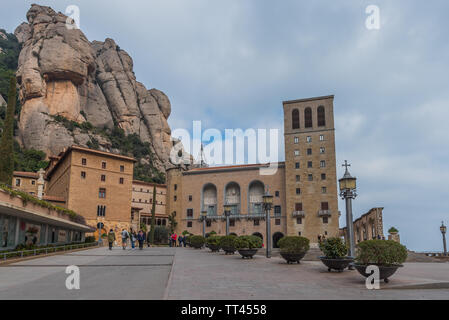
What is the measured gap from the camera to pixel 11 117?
1010 inches

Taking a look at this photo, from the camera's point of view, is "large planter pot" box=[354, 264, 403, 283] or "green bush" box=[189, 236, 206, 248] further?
"green bush" box=[189, 236, 206, 248]

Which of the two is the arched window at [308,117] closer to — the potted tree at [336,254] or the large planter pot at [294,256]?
the large planter pot at [294,256]

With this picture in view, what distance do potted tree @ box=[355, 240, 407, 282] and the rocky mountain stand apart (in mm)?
72278

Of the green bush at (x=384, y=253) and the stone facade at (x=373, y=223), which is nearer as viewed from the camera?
the green bush at (x=384, y=253)

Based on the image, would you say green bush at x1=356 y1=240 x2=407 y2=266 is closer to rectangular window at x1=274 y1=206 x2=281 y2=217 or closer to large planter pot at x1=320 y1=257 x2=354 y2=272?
large planter pot at x1=320 y1=257 x2=354 y2=272

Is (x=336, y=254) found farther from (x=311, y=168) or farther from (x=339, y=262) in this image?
(x=311, y=168)

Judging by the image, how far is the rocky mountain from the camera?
232 ft

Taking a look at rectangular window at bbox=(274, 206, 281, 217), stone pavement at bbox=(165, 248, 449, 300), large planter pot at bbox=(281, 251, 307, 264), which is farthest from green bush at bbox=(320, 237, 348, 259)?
rectangular window at bbox=(274, 206, 281, 217)

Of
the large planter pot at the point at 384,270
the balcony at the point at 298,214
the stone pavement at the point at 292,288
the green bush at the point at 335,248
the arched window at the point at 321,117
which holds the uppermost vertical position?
the arched window at the point at 321,117

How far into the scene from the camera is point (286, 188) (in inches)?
2181

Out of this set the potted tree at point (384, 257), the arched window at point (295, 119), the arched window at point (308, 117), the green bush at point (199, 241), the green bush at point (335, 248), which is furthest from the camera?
the arched window at point (295, 119)

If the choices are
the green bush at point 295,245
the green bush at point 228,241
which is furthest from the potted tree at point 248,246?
the green bush at point 295,245

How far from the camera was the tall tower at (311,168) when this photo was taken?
53125 mm

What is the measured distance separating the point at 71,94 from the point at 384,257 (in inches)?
3063
